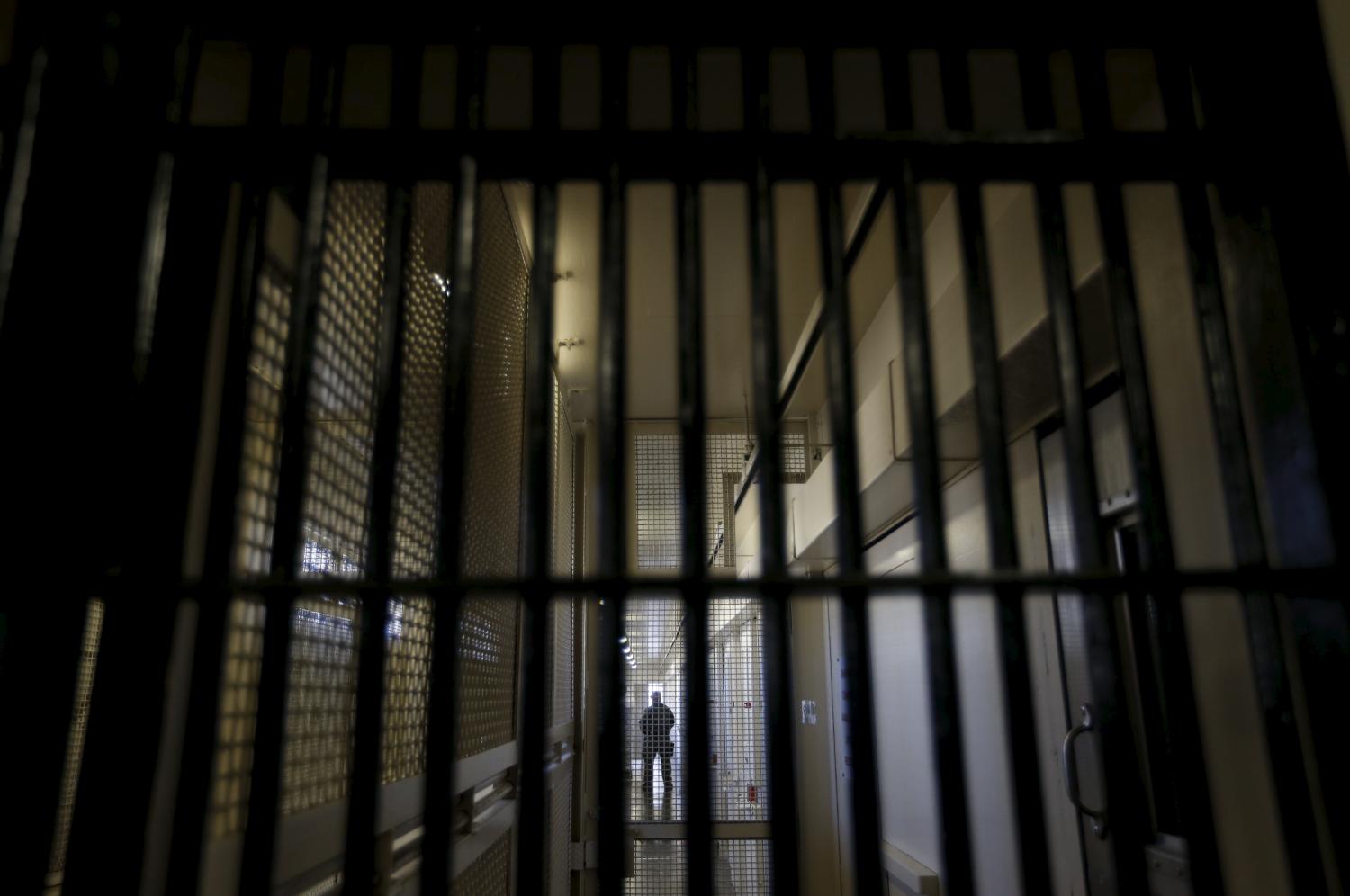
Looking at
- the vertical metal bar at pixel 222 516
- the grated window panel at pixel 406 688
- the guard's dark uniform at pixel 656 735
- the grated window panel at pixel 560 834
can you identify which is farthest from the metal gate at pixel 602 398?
the guard's dark uniform at pixel 656 735

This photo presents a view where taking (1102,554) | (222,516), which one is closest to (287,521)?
(222,516)

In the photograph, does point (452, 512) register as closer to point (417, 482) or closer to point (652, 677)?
point (417, 482)

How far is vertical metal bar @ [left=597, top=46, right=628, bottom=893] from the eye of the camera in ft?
2.69

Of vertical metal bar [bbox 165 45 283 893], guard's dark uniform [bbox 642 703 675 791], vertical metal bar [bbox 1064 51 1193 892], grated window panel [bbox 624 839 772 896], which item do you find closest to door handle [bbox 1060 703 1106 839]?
vertical metal bar [bbox 1064 51 1193 892]

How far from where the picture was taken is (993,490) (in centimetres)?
88

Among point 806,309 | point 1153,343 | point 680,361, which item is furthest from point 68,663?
point 806,309

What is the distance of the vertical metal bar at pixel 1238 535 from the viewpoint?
810 mm

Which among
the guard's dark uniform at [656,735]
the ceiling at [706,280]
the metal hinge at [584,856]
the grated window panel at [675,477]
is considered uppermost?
the ceiling at [706,280]

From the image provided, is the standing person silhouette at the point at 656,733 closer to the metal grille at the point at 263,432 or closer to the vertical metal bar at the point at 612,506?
the metal grille at the point at 263,432

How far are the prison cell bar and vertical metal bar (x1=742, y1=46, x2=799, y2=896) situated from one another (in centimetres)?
6

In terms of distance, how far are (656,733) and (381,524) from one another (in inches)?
175

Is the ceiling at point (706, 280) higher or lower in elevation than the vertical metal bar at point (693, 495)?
higher

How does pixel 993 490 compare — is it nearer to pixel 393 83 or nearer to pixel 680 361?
pixel 680 361

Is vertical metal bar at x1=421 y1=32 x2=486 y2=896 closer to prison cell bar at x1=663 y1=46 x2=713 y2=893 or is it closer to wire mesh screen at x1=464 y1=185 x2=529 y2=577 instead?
prison cell bar at x1=663 y1=46 x2=713 y2=893
